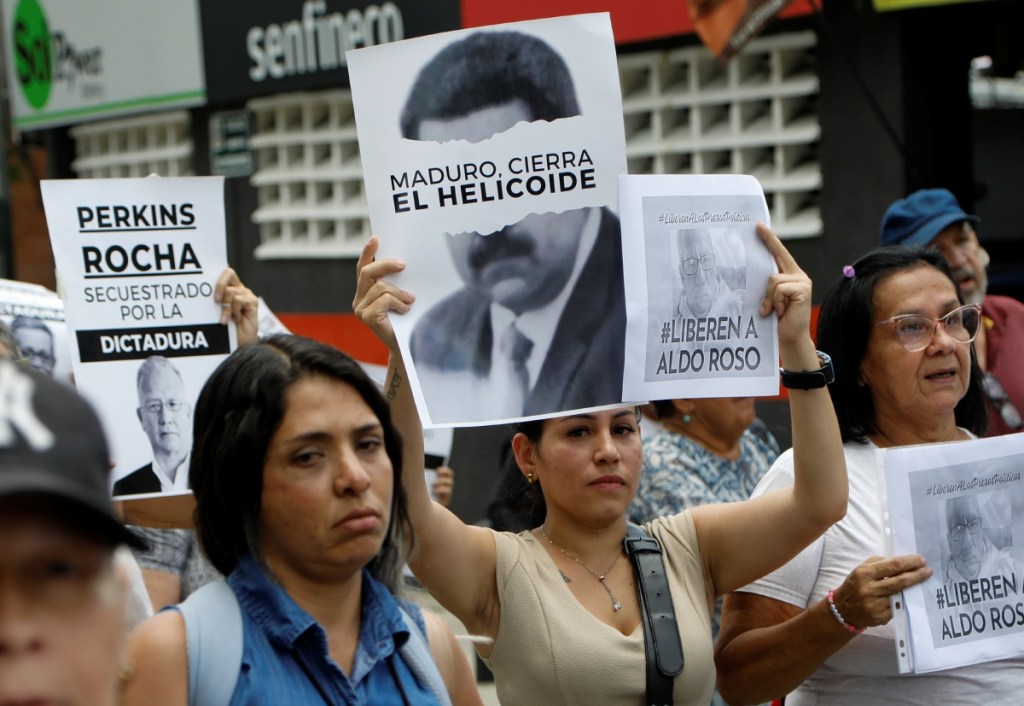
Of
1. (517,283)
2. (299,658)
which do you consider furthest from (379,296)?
(299,658)

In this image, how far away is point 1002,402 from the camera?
4.74 metres

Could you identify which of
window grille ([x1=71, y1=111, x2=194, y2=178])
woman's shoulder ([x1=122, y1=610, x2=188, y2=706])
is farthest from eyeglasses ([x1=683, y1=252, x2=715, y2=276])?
window grille ([x1=71, y1=111, x2=194, y2=178])

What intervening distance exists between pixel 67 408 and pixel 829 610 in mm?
2160

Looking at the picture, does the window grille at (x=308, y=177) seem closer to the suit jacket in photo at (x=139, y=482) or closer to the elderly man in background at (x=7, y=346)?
the suit jacket in photo at (x=139, y=482)

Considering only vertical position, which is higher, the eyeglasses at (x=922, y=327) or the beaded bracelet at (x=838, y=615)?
the eyeglasses at (x=922, y=327)

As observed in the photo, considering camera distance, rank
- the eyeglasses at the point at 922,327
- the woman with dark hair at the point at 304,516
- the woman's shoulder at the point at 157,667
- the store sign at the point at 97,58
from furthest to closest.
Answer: the store sign at the point at 97,58, the eyeglasses at the point at 922,327, the woman with dark hair at the point at 304,516, the woman's shoulder at the point at 157,667

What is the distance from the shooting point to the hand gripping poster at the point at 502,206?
298 cm

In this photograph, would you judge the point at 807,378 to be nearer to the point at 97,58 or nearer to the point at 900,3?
the point at 900,3

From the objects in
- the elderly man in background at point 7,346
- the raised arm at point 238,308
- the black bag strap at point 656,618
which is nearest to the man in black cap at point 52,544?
the black bag strap at point 656,618

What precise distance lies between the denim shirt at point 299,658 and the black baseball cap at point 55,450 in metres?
0.98

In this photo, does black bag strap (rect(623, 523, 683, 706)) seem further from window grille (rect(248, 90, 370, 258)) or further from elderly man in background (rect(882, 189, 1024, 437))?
window grille (rect(248, 90, 370, 258))

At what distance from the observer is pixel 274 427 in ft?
7.88

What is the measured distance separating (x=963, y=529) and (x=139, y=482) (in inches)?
82.0

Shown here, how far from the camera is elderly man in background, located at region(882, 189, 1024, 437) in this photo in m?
4.79
